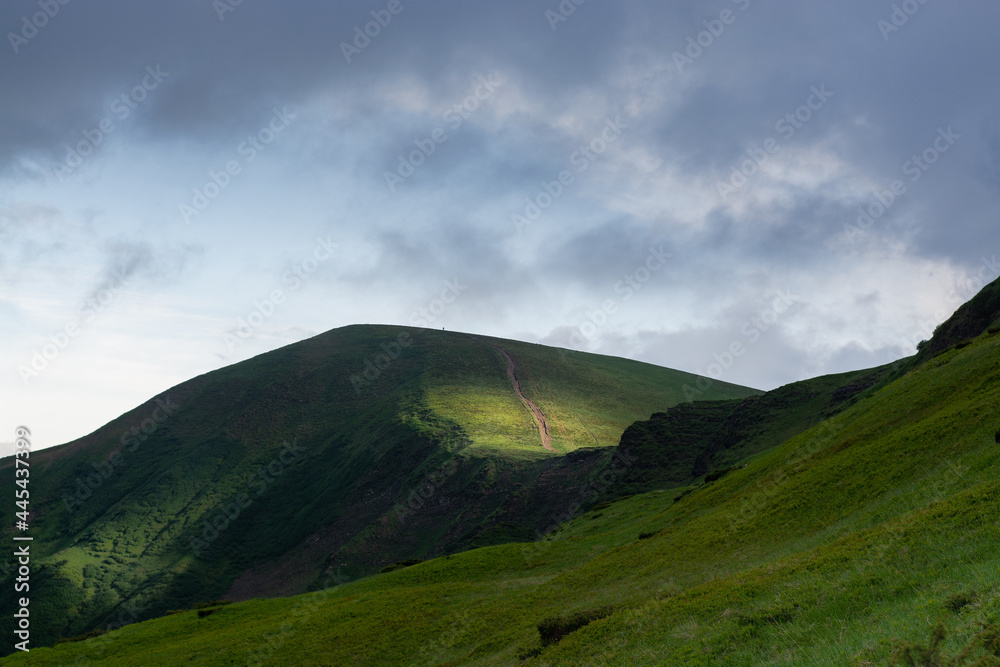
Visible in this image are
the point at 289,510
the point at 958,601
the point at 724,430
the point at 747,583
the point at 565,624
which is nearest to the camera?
the point at 958,601

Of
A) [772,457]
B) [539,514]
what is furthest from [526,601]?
[539,514]

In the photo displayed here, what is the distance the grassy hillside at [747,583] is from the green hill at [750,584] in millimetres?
115

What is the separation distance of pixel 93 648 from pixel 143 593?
4075 inches

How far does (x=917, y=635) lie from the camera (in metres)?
13.8

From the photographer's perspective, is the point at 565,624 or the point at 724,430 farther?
the point at 724,430

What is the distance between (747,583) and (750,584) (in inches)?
16.2

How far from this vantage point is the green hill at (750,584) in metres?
16.9

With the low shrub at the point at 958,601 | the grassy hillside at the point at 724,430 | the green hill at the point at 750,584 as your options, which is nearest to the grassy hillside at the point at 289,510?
the grassy hillside at the point at 724,430

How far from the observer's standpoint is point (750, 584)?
2328cm

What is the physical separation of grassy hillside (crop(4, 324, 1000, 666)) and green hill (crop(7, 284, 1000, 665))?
12 cm

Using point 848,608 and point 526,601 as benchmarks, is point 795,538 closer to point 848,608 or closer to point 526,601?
point 848,608

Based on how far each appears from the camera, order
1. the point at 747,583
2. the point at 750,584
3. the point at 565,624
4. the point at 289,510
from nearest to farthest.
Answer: the point at 750,584 < the point at 747,583 < the point at 565,624 < the point at 289,510

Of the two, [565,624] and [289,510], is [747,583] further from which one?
[289,510]

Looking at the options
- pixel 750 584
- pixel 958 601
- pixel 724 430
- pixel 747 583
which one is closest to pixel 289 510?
pixel 724 430
